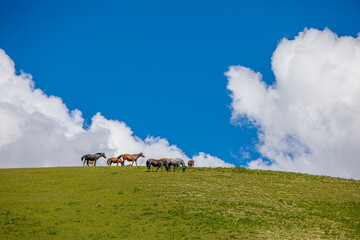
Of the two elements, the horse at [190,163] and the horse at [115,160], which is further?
the horse at [190,163]

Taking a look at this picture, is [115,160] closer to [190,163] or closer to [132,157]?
[132,157]

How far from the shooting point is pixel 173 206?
1328 inches

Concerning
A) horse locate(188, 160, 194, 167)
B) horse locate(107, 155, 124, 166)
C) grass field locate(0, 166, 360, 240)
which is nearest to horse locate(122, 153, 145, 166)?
horse locate(107, 155, 124, 166)

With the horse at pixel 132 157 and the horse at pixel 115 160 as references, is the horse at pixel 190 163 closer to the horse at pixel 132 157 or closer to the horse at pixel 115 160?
the horse at pixel 132 157

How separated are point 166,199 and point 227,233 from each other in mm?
10268

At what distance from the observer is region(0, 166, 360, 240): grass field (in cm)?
2775

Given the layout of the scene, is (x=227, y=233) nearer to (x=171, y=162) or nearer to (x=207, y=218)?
(x=207, y=218)

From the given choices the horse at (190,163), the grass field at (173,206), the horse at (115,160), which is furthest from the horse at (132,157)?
the grass field at (173,206)

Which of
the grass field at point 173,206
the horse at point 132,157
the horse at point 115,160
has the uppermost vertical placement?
the horse at point 132,157

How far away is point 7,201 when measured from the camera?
35.6 m

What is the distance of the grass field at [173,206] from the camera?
91.0 feet

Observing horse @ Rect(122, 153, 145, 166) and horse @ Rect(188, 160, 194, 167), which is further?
horse @ Rect(188, 160, 194, 167)

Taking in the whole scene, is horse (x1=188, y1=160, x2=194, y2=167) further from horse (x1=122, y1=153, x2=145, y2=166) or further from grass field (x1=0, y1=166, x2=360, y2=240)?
grass field (x1=0, y1=166, x2=360, y2=240)

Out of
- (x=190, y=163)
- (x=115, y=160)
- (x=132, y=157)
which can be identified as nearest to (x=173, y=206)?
(x=190, y=163)
